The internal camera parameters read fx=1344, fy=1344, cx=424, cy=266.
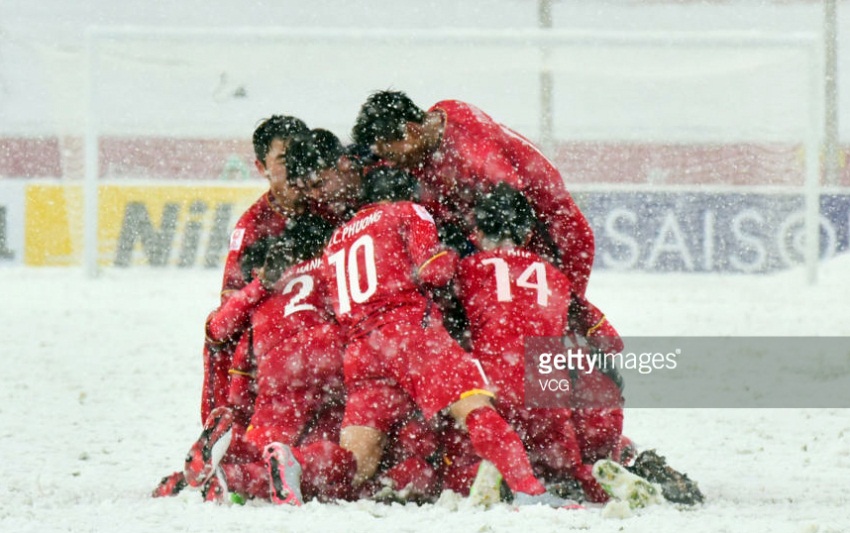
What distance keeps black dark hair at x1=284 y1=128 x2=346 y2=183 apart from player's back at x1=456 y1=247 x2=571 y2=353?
0.53 meters

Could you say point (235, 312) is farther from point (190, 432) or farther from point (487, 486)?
point (190, 432)

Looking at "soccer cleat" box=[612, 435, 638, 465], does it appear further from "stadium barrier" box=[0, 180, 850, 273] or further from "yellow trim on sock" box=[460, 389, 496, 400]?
"stadium barrier" box=[0, 180, 850, 273]

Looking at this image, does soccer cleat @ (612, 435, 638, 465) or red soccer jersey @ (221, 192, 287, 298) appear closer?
soccer cleat @ (612, 435, 638, 465)

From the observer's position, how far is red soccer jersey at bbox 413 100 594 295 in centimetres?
445

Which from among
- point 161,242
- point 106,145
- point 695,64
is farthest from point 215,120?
point 695,64

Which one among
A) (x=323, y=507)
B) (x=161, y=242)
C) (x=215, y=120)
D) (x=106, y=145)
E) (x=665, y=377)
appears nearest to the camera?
(x=323, y=507)

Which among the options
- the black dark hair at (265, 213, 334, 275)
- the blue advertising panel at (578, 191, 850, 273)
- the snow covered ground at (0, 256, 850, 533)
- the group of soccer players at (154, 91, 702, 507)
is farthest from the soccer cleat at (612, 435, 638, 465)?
the blue advertising panel at (578, 191, 850, 273)

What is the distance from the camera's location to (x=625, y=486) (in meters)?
3.62

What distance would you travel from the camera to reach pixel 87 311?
10219 millimetres

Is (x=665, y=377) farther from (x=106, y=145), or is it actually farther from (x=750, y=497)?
(x=106, y=145)

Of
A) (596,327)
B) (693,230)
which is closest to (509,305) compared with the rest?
(596,327)

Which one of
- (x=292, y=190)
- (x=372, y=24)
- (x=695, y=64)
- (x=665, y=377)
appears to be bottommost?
(x=665, y=377)

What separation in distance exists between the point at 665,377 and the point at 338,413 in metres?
3.50
